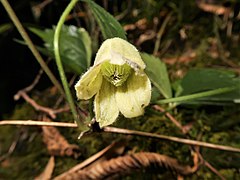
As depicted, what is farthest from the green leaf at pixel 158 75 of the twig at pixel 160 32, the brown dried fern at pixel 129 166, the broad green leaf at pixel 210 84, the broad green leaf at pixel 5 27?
the broad green leaf at pixel 5 27

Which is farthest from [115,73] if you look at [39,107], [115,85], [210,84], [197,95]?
[39,107]

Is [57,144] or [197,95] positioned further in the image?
[57,144]

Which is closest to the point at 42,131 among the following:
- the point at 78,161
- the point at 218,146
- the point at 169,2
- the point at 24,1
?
the point at 78,161

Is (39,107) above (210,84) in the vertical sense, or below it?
below

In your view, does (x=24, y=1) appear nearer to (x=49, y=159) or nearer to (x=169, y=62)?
(x=169, y=62)

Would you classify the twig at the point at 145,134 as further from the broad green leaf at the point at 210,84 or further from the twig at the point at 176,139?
the broad green leaf at the point at 210,84

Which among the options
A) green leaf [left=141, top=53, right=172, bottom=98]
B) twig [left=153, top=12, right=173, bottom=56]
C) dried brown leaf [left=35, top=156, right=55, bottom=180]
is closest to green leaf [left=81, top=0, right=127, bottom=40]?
green leaf [left=141, top=53, right=172, bottom=98]

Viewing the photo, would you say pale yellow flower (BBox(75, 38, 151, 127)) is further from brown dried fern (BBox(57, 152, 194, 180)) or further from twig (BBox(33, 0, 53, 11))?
twig (BBox(33, 0, 53, 11))

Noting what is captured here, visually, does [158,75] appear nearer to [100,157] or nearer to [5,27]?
[100,157]
